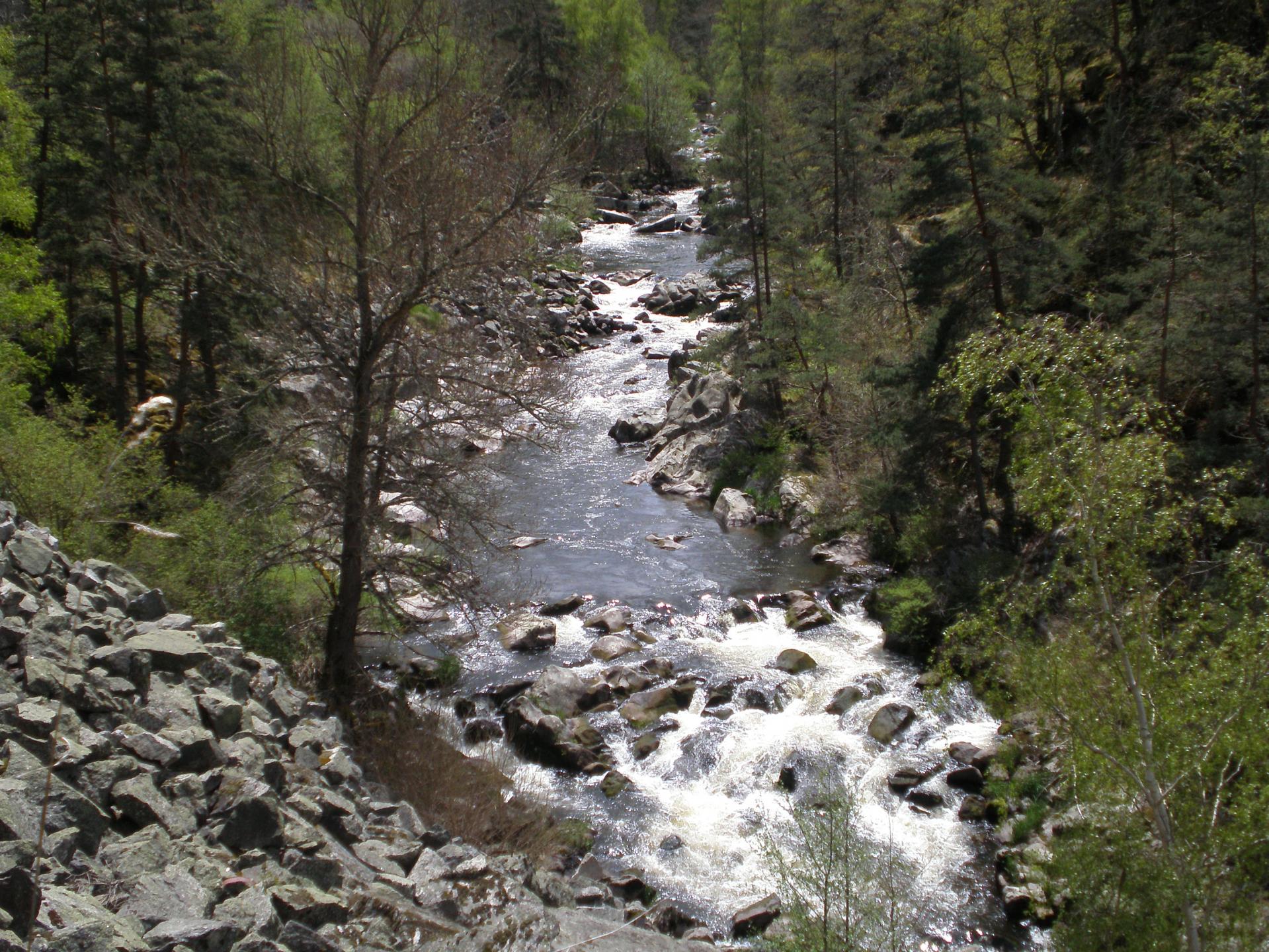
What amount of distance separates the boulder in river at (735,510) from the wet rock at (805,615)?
5724 mm

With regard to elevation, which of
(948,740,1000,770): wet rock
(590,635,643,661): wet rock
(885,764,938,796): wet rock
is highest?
(948,740,1000,770): wet rock

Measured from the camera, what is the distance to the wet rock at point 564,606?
20.3 meters

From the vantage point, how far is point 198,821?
8320 mm

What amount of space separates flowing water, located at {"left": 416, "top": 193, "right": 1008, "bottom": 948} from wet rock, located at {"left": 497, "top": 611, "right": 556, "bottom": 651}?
0.70ft

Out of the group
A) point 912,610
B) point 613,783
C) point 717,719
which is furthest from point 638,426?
point 613,783

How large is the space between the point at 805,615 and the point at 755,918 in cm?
905

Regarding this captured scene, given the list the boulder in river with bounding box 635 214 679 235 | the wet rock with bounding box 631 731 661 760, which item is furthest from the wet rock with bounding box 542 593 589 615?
the boulder in river with bounding box 635 214 679 235

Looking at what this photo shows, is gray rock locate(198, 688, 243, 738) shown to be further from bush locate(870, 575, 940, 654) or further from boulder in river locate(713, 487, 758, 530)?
boulder in river locate(713, 487, 758, 530)

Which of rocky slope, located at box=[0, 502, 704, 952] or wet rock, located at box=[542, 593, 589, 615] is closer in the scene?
rocky slope, located at box=[0, 502, 704, 952]

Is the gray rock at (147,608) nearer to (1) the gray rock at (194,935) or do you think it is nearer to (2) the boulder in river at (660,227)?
(1) the gray rock at (194,935)

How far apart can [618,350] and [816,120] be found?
37.9 ft

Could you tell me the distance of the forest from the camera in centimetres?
782

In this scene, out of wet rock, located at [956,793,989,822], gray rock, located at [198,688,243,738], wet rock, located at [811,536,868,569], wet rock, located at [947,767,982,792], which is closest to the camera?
gray rock, located at [198,688,243,738]

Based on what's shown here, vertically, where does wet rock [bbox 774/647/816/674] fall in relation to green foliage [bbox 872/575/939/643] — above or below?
below
